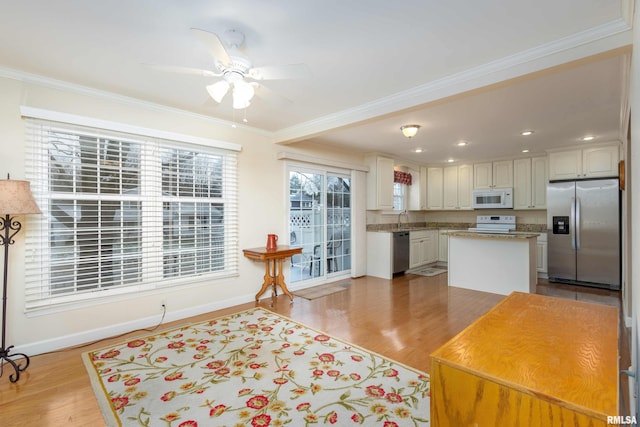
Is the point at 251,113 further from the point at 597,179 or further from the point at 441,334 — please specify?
the point at 597,179

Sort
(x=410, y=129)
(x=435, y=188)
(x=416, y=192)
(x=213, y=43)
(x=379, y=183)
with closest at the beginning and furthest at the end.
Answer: (x=213, y=43) < (x=410, y=129) < (x=379, y=183) < (x=416, y=192) < (x=435, y=188)

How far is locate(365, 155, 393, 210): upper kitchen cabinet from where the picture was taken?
6.04 metres

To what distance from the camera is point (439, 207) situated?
743cm

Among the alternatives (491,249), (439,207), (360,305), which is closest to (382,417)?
(360,305)

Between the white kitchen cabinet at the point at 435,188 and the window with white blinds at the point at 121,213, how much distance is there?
510 cm

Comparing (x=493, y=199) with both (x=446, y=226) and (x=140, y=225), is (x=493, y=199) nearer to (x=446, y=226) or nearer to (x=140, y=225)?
(x=446, y=226)

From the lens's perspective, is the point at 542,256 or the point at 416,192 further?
the point at 416,192

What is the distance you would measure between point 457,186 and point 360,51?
5.64 metres

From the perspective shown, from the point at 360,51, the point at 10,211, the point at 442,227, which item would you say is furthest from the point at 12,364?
the point at 442,227

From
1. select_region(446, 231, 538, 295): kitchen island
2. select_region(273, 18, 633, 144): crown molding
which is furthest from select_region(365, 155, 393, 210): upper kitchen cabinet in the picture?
select_region(273, 18, 633, 144): crown molding

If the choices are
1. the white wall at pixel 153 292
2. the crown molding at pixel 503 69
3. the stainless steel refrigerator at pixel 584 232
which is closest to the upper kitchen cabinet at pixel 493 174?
the stainless steel refrigerator at pixel 584 232

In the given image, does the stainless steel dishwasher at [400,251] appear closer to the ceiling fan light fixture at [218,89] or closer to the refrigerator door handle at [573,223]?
the refrigerator door handle at [573,223]

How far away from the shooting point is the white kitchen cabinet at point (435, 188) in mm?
7422

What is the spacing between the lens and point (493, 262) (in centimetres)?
485
